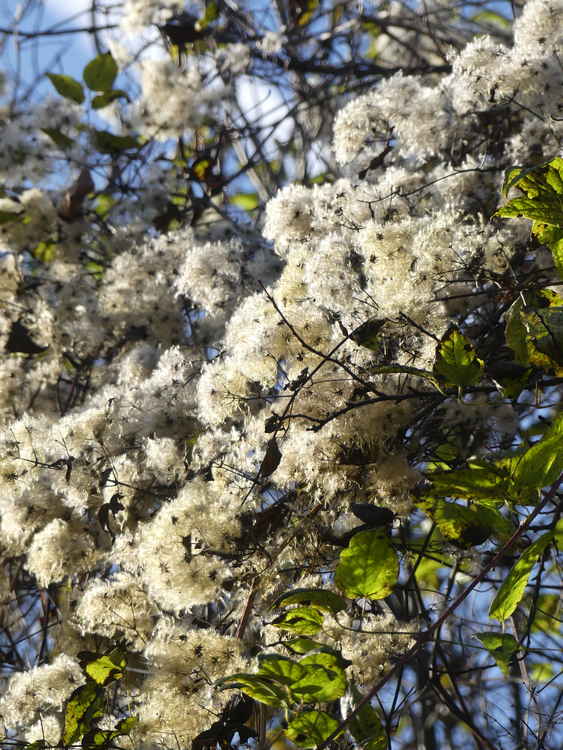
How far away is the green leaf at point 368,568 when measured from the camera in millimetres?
1294

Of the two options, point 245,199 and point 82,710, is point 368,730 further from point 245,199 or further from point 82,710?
point 245,199

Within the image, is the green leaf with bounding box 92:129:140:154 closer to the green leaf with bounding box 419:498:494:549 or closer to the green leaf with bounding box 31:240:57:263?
the green leaf with bounding box 31:240:57:263

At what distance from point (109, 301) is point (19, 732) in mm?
1261

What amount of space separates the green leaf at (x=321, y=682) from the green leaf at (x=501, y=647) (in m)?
0.24

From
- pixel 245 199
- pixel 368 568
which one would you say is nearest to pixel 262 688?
pixel 368 568

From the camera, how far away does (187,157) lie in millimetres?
3367

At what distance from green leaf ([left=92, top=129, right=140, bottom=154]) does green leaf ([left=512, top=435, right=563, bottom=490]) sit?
2.18 m

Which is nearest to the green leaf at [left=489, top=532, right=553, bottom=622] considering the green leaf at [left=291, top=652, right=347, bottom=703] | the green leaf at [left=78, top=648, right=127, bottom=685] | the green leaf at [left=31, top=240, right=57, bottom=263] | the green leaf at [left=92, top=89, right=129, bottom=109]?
the green leaf at [left=291, top=652, right=347, bottom=703]

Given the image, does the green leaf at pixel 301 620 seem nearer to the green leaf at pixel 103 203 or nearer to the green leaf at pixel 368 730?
the green leaf at pixel 368 730

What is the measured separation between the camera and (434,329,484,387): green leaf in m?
1.33

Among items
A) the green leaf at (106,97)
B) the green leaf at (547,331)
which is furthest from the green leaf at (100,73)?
the green leaf at (547,331)

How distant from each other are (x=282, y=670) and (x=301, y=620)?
0.16m

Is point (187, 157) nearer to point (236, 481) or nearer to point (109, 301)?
point (109, 301)

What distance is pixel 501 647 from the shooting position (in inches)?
49.9
